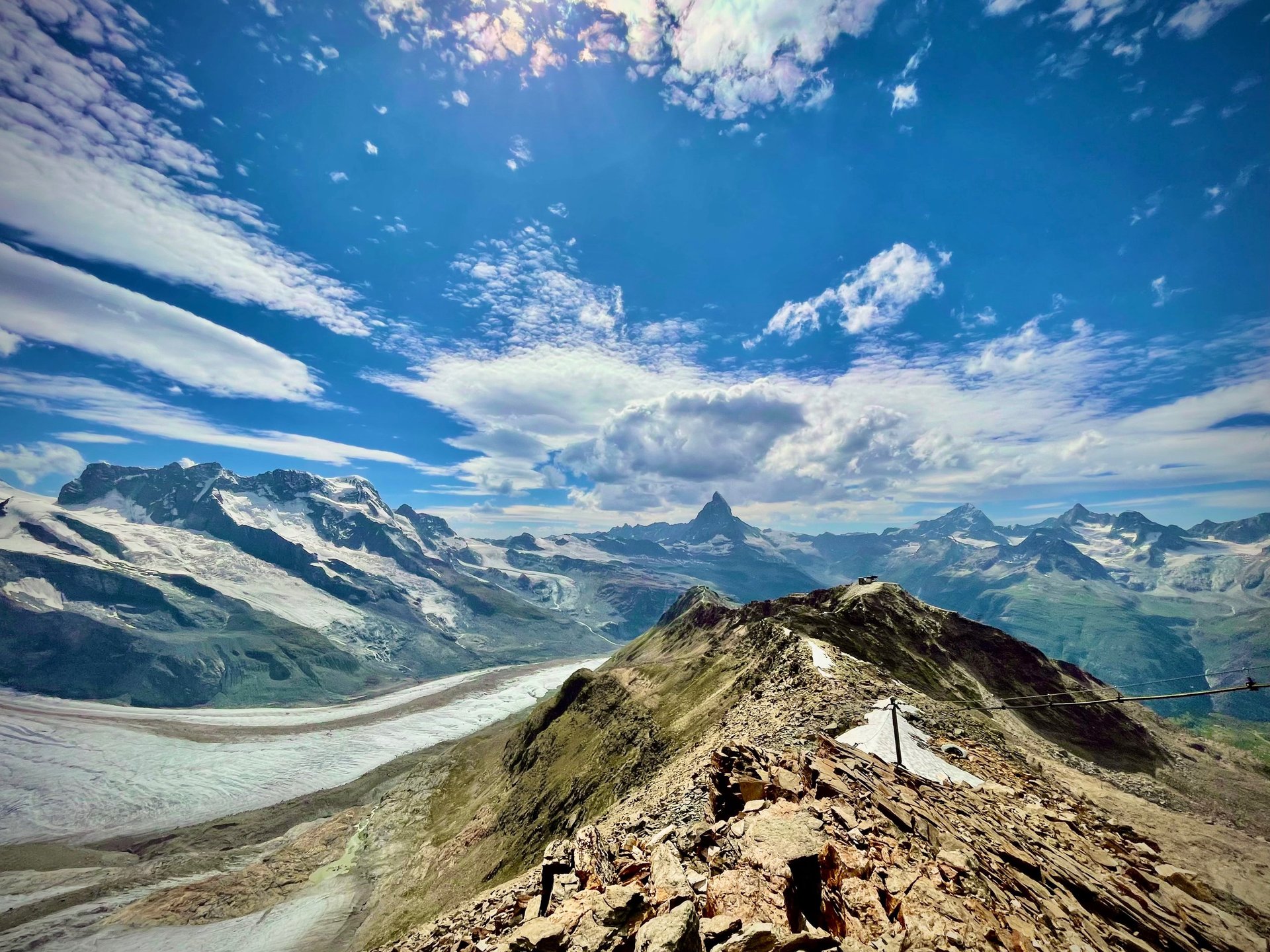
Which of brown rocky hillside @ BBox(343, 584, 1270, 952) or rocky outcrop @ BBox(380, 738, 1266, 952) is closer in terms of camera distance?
rocky outcrop @ BBox(380, 738, 1266, 952)

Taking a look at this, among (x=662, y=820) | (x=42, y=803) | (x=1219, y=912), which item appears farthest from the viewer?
(x=42, y=803)

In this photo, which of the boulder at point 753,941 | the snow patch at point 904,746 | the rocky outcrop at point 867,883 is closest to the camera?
the boulder at point 753,941

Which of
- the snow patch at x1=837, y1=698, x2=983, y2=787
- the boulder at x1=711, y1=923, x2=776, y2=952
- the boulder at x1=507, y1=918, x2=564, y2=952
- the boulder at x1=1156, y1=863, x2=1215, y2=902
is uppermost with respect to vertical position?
the boulder at x1=711, y1=923, x2=776, y2=952

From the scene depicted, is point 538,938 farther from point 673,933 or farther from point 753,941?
point 753,941

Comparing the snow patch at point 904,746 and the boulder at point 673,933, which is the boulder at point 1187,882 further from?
the boulder at point 673,933

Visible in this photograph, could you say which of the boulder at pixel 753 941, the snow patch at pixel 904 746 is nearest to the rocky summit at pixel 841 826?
the boulder at pixel 753 941

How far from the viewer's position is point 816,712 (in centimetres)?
4419

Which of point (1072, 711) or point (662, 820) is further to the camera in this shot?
point (1072, 711)

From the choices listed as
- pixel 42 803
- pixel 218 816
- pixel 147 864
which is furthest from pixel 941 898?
pixel 42 803

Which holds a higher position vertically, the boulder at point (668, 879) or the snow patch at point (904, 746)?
the boulder at point (668, 879)

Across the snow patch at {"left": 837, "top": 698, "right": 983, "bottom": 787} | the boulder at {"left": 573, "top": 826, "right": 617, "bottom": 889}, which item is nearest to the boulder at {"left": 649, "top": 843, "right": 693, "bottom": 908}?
the boulder at {"left": 573, "top": 826, "right": 617, "bottom": 889}

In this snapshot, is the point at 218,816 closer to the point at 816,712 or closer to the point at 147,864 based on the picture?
the point at 147,864

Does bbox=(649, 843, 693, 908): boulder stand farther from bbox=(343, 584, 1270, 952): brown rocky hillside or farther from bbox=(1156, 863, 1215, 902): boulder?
bbox=(1156, 863, 1215, 902): boulder

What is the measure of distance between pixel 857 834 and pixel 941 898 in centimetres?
472
